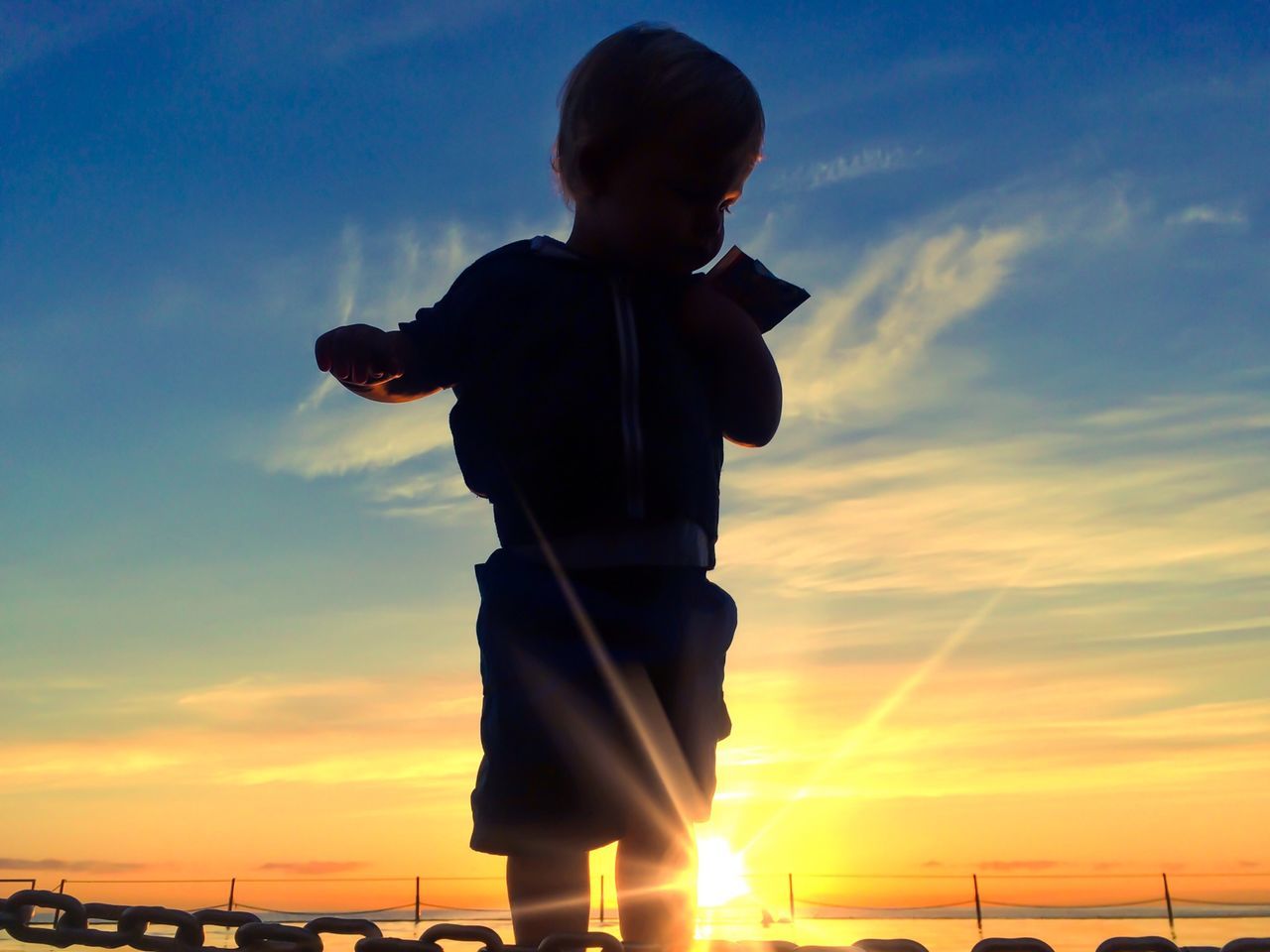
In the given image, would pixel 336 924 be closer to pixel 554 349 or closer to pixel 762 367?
pixel 554 349

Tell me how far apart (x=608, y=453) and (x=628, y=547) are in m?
0.22

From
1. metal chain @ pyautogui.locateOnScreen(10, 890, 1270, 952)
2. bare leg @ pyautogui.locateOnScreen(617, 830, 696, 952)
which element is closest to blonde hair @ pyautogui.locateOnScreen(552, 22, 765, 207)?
bare leg @ pyautogui.locateOnScreen(617, 830, 696, 952)

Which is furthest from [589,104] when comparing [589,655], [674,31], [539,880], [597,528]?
[539,880]

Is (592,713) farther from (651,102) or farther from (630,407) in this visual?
(651,102)

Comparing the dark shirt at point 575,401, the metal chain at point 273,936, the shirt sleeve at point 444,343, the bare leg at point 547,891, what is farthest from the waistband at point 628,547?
the metal chain at point 273,936

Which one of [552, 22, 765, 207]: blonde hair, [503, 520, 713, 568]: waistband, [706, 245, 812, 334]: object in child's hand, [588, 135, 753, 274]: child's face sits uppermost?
[552, 22, 765, 207]: blonde hair

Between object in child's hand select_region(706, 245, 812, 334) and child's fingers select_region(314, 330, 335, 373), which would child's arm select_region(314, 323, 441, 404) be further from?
object in child's hand select_region(706, 245, 812, 334)

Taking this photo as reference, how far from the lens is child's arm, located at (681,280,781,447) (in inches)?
108

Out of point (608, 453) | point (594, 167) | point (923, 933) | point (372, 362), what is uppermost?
point (594, 167)

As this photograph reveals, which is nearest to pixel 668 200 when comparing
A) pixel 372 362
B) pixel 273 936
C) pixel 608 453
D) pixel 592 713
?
pixel 608 453

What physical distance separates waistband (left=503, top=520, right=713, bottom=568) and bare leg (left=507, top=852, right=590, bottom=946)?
0.66m

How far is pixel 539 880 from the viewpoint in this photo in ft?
8.13

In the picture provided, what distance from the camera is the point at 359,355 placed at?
2.72 m

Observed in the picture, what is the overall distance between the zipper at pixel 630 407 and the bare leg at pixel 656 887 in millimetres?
737
